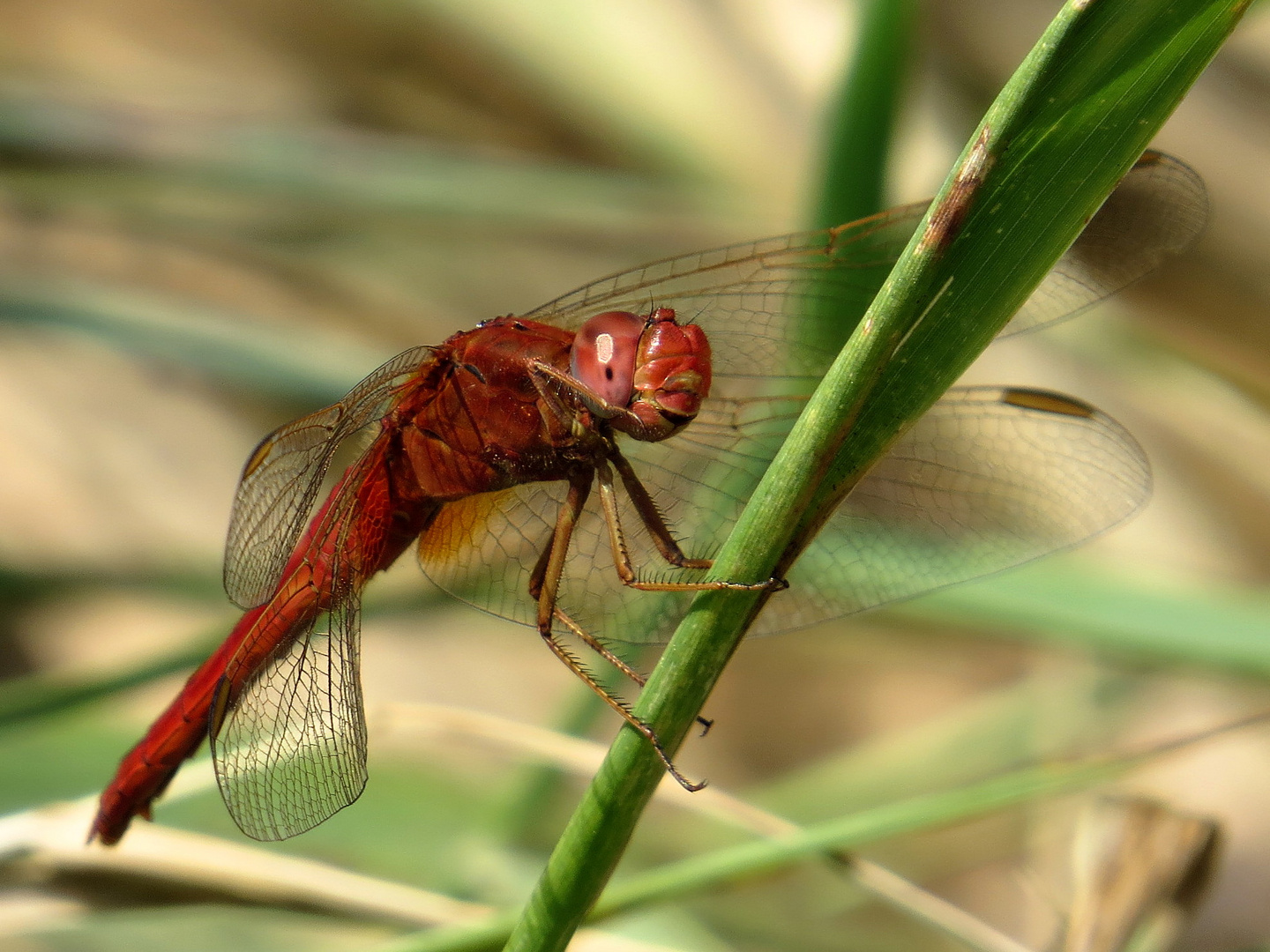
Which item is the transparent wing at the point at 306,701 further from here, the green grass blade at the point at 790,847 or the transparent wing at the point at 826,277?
the transparent wing at the point at 826,277

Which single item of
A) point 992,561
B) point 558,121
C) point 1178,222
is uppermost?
point 558,121

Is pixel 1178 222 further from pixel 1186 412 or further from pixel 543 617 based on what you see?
pixel 1186 412

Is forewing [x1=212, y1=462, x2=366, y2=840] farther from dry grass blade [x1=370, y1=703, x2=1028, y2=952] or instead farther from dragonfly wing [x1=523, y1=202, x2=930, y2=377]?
dragonfly wing [x1=523, y1=202, x2=930, y2=377]

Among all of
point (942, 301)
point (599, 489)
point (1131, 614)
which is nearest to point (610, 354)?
point (599, 489)

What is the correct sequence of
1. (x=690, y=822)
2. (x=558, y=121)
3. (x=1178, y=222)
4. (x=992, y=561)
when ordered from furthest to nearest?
(x=558, y=121) < (x=690, y=822) < (x=992, y=561) < (x=1178, y=222)

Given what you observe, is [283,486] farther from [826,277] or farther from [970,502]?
[970,502]

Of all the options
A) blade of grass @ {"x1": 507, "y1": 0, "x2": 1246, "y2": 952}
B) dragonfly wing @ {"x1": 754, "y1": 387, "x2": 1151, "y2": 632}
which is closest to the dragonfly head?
dragonfly wing @ {"x1": 754, "y1": 387, "x2": 1151, "y2": 632}

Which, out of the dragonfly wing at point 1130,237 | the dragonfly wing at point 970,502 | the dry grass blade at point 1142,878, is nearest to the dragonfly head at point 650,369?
the dragonfly wing at point 970,502

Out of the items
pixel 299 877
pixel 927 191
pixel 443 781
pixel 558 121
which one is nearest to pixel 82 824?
pixel 299 877
